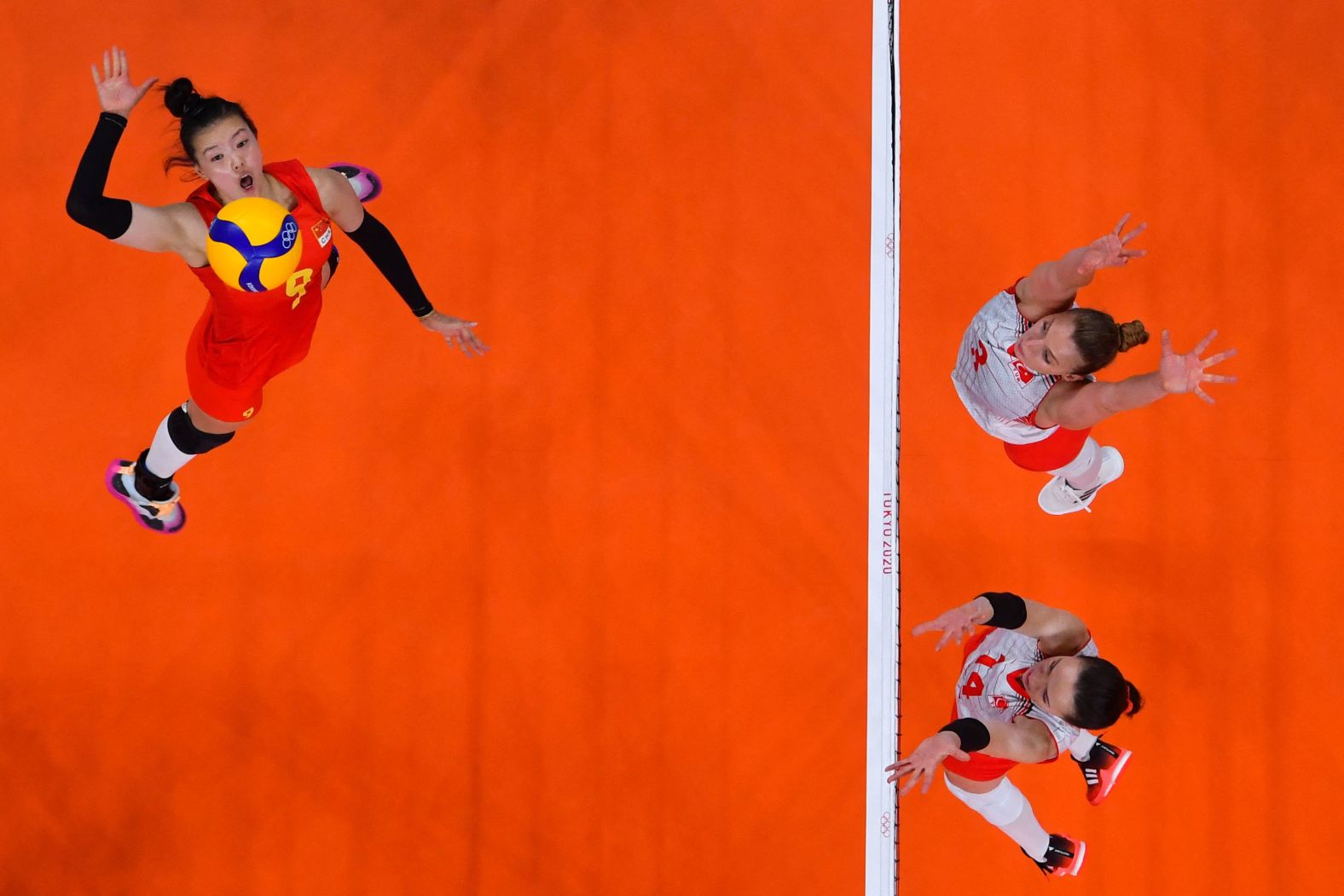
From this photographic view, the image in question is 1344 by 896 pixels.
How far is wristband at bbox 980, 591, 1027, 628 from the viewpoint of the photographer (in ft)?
9.50

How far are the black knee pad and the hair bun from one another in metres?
2.75

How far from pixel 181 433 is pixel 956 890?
309cm

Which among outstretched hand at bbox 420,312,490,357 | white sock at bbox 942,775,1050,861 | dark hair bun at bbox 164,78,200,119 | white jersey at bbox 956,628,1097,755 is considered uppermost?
dark hair bun at bbox 164,78,200,119

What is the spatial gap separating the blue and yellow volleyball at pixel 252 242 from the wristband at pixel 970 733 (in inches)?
88.2

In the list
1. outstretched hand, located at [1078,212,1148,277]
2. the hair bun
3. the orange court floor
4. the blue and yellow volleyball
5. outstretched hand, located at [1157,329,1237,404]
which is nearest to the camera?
the blue and yellow volleyball

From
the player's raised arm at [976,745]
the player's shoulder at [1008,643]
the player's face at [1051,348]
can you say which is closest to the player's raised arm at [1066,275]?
the player's face at [1051,348]

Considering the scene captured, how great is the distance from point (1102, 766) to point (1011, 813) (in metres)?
0.33

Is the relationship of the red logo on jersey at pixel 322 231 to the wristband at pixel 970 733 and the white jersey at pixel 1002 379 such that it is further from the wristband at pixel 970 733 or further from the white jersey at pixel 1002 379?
the wristband at pixel 970 733

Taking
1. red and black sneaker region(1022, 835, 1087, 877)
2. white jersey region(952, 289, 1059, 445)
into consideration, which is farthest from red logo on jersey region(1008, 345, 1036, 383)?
red and black sneaker region(1022, 835, 1087, 877)

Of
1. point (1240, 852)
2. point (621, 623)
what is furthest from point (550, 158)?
point (1240, 852)

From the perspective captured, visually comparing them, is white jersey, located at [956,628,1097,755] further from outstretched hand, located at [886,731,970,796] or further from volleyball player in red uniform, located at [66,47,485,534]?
volleyball player in red uniform, located at [66,47,485,534]

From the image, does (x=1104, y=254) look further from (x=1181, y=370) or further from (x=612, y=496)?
(x=612, y=496)

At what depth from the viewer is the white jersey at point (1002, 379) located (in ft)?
9.74

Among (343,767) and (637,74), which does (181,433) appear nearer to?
(343,767)
